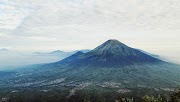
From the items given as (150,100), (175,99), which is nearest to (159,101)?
(175,99)

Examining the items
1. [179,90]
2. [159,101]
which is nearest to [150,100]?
[159,101]

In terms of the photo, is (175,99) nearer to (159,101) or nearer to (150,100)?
(159,101)

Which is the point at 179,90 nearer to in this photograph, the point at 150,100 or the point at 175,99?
the point at 175,99

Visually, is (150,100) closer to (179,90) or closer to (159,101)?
(159,101)

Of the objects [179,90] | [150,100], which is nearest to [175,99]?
[179,90]

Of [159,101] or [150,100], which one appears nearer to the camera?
[150,100]

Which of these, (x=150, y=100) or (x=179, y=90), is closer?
(x=150, y=100)

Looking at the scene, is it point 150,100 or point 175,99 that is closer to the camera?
point 150,100
